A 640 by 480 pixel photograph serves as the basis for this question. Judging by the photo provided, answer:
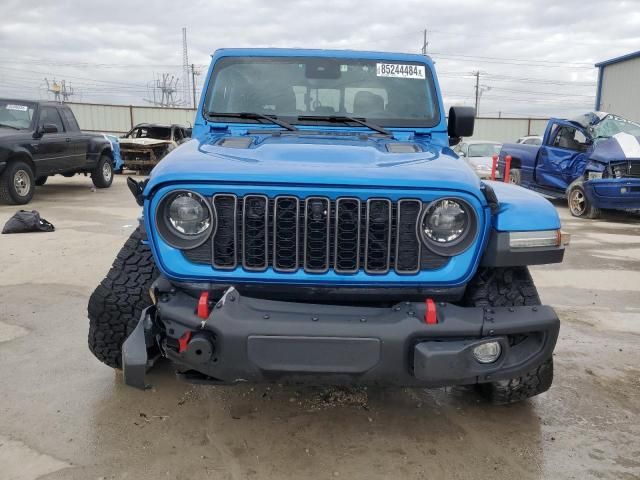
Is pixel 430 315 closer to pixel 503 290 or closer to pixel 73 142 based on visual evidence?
pixel 503 290

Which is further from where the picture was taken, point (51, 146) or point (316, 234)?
point (51, 146)

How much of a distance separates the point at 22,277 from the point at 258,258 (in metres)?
4.13

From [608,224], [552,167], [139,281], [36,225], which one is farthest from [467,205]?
[552,167]

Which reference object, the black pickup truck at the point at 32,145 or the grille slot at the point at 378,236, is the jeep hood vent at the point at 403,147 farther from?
the black pickup truck at the point at 32,145

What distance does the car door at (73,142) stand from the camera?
1161 cm

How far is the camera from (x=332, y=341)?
2.26 metres

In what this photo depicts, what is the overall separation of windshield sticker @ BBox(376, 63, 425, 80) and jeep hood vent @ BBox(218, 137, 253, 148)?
4.09 ft

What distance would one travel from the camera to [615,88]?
75.3ft

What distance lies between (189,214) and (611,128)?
34.2 ft

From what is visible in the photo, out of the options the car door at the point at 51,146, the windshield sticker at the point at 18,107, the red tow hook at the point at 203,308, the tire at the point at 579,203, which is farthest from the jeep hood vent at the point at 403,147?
the windshield sticker at the point at 18,107

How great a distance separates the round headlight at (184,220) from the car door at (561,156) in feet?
32.9

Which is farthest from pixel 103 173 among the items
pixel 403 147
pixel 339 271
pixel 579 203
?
pixel 339 271

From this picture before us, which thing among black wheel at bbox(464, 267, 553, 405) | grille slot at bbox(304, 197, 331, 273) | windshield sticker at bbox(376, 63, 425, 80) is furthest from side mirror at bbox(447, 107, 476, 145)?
grille slot at bbox(304, 197, 331, 273)

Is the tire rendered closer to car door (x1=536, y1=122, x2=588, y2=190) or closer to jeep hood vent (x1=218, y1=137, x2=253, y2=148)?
car door (x1=536, y1=122, x2=588, y2=190)
